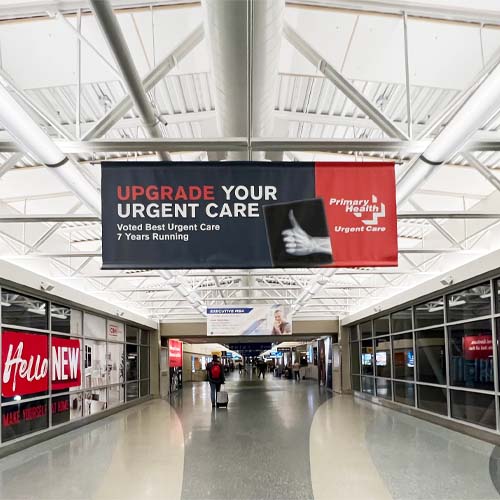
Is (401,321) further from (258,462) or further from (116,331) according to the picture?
(258,462)

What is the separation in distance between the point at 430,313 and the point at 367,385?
26.0ft

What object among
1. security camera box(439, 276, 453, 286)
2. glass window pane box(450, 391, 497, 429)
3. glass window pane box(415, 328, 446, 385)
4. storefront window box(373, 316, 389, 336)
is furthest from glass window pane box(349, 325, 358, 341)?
security camera box(439, 276, 453, 286)

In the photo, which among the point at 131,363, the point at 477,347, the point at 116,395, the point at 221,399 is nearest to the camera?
the point at 477,347

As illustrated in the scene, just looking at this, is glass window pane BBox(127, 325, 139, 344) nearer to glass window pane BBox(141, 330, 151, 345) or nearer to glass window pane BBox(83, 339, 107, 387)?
glass window pane BBox(141, 330, 151, 345)

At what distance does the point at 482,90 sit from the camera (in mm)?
4125

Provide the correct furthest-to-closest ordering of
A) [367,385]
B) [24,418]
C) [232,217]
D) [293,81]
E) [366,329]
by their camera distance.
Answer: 1. [366,329]
2. [367,385]
3. [24,418]
4. [293,81]
5. [232,217]

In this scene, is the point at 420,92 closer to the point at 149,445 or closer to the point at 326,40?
the point at 326,40

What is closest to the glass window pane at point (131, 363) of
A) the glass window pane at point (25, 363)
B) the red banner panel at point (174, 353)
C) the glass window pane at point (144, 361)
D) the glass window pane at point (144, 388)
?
the glass window pane at point (144, 388)

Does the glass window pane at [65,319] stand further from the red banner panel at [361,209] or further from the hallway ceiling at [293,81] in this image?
the red banner panel at [361,209]

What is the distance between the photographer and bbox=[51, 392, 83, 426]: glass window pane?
12.3 metres

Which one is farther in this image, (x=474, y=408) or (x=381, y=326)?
(x=381, y=326)

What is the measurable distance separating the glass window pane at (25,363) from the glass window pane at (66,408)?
73 centimetres

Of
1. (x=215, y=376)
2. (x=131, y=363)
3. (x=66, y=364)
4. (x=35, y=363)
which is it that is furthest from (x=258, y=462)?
(x=131, y=363)

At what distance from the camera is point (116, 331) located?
59.6 feet
